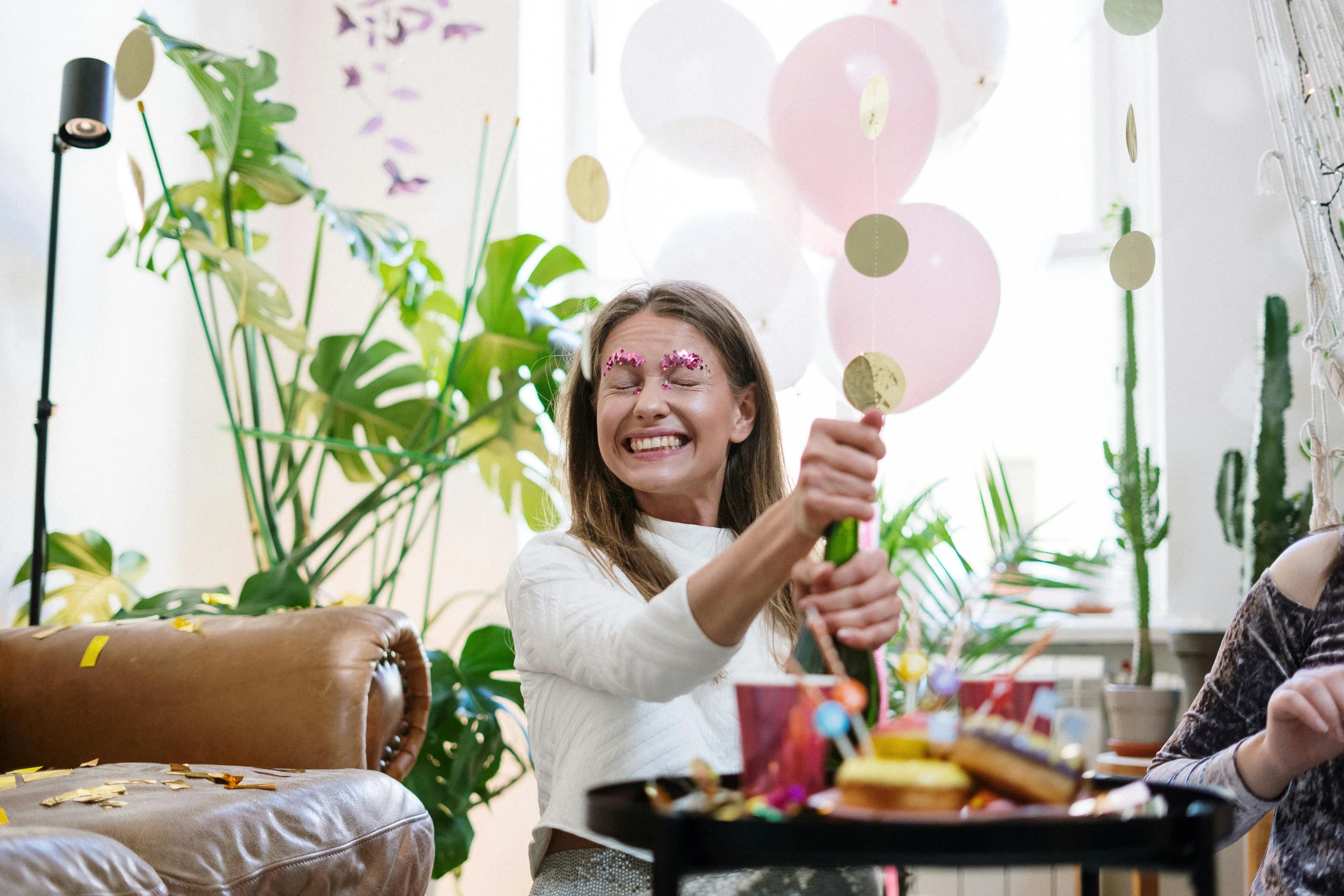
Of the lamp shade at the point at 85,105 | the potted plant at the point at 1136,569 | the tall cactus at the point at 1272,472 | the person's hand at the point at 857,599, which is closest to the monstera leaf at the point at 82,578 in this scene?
the lamp shade at the point at 85,105

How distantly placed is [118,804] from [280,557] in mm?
1084

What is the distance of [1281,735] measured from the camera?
86 cm

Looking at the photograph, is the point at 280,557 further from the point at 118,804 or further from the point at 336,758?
the point at 118,804

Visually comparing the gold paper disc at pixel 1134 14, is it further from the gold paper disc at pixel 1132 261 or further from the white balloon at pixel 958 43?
the white balloon at pixel 958 43

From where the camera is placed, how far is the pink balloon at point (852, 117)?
4.80 ft

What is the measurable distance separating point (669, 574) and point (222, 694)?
703mm

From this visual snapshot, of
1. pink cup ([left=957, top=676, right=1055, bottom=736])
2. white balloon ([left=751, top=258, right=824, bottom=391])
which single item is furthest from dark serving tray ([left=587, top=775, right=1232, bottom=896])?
white balloon ([left=751, top=258, right=824, bottom=391])

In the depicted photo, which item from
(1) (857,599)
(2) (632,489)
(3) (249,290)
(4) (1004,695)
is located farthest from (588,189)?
(3) (249,290)

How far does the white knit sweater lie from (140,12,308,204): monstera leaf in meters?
1.32

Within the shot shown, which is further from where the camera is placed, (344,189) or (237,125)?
(344,189)

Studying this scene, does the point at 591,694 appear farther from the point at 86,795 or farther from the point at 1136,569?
the point at 1136,569

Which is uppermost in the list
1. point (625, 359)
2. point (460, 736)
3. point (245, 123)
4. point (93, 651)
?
point (245, 123)

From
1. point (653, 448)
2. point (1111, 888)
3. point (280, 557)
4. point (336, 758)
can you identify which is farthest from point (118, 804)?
point (1111, 888)

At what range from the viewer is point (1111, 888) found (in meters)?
2.24
